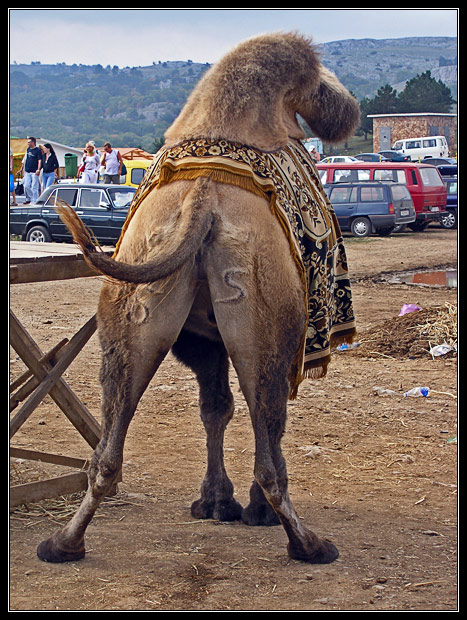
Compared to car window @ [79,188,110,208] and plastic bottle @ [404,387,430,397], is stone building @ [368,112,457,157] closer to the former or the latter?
car window @ [79,188,110,208]

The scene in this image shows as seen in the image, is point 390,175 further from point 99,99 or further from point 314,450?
point 99,99

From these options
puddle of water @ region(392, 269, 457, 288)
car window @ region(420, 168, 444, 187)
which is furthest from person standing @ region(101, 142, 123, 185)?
puddle of water @ region(392, 269, 457, 288)

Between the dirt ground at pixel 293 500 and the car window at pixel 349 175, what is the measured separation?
54.3ft

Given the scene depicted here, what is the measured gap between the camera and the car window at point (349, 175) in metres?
25.0

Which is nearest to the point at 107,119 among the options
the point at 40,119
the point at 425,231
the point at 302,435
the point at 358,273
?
the point at 40,119

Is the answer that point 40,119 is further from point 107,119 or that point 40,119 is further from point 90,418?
point 90,418

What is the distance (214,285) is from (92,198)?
16.3 meters

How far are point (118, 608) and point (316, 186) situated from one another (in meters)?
2.41

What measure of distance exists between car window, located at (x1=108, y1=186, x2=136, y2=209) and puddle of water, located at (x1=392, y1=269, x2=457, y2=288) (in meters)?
6.92

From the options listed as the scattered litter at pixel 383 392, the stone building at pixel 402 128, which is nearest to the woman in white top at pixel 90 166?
the scattered litter at pixel 383 392

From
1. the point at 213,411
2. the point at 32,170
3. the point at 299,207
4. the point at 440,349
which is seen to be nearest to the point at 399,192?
the point at 32,170

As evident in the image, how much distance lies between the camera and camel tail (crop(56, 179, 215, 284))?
3324mm

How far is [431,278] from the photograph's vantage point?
15172mm

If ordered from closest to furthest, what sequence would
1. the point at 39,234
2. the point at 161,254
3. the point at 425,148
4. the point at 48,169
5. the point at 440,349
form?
the point at 161,254
the point at 440,349
the point at 39,234
the point at 48,169
the point at 425,148
